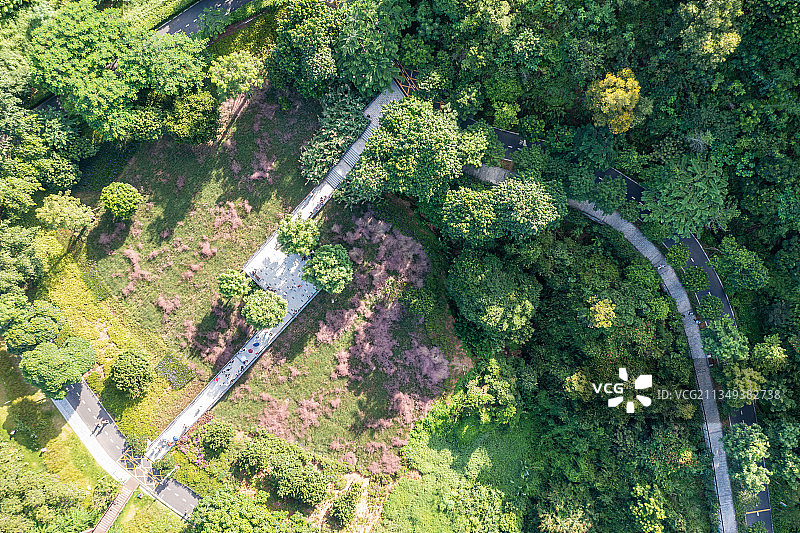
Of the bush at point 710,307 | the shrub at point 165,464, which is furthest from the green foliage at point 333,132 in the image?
the bush at point 710,307

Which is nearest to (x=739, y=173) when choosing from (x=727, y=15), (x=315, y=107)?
(x=727, y=15)

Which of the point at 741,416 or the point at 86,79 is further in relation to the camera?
the point at 741,416

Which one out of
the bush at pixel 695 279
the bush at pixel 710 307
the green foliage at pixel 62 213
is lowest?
the green foliage at pixel 62 213

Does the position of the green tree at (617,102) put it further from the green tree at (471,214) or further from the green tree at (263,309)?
the green tree at (263,309)

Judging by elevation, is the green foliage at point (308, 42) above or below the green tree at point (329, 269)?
above

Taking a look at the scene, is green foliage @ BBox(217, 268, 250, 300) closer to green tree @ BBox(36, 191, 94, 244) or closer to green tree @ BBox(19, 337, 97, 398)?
green tree @ BBox(36, 191, 94, 244)

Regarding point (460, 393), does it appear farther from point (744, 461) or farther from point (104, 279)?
point (104, 279)

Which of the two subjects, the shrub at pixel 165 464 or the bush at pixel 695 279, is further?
the shrub at pixel 165 464

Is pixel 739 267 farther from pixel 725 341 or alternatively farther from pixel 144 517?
pixel 144 517
